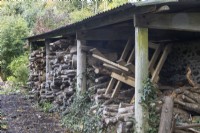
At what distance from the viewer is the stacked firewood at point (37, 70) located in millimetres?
13875

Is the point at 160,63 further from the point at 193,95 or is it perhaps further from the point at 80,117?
the point at 80,117

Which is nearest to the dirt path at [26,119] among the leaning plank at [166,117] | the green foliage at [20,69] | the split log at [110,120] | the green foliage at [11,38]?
the split log at [110,120]

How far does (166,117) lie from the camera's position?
5.82 metres

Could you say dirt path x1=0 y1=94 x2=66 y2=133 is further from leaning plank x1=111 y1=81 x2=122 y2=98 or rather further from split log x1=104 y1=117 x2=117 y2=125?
split log x1=104 y1=117 x2=117 y2=125

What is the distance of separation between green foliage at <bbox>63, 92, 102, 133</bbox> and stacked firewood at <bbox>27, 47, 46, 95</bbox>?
4.03 metres

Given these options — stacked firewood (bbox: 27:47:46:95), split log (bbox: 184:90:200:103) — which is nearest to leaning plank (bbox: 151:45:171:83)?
split log (bbox: 184:90:200:103)

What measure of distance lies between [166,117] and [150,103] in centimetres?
44

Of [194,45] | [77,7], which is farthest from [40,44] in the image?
[77,7]

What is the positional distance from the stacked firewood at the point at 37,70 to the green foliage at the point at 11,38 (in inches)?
275

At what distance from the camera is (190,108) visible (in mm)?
6652

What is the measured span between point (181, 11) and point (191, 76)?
2.81 metres

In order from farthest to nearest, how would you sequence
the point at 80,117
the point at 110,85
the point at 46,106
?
the point at 46,106
the point at 80,117
the point at 110,85

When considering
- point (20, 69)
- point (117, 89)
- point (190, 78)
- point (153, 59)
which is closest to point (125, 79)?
point (117, 89)

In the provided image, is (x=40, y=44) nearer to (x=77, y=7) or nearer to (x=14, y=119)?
(x=14, y=119)
